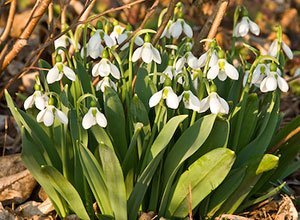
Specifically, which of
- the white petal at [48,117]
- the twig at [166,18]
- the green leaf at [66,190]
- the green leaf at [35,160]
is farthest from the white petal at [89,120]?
the twig at [166,18]

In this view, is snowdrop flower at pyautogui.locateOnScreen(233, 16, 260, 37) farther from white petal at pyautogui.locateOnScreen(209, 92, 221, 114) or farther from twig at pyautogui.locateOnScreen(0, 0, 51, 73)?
twig at pyautogui.locateOnScreen(0, 0, 51, 73)

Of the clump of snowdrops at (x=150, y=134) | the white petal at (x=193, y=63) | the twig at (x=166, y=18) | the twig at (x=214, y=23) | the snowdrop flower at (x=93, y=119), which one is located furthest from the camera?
the twig at (x=214, y=23)

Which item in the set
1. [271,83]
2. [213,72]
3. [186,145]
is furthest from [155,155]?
[271,83]

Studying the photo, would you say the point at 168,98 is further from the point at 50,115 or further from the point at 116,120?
the point at 50,115

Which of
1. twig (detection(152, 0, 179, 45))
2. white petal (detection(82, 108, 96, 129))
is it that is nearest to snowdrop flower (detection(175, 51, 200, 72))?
twig (detection(152, 0, 179, 45))

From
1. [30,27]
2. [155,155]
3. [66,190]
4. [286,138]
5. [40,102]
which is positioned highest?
[30,27]

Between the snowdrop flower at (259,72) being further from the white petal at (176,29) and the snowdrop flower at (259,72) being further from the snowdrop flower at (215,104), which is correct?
the white petal at (176,29)

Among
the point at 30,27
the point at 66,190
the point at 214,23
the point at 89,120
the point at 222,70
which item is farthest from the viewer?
the point at 214,23
